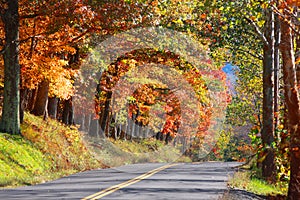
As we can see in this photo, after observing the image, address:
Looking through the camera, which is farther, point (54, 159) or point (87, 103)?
point (87, 103)

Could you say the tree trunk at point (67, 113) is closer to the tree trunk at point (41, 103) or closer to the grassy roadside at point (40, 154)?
the grassy roadside at point (40, 154)

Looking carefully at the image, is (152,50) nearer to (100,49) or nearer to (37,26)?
(100,49)

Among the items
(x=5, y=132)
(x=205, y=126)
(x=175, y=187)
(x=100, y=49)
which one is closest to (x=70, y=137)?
(x=100, y=49)

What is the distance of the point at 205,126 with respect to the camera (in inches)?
3408

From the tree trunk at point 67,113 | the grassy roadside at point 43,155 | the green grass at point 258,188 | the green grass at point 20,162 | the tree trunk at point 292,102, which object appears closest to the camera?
the tree trunk at point 292,102

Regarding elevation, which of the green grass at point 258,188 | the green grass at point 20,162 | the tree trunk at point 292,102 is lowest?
the green grass at point 258,188

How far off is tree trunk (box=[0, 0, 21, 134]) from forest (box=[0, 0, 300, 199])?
0.15 ft

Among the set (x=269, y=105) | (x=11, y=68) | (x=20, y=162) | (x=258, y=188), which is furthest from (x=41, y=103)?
(x=258, y=188)

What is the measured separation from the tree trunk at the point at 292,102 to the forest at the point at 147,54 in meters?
0.03

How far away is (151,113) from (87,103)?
1418cm

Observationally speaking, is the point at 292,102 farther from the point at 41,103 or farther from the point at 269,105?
the point at 41,103

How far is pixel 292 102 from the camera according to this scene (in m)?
14.4

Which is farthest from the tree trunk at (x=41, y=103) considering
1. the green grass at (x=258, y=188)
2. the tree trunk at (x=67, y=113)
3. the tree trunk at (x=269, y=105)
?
the green grass at (x=258, y=188)

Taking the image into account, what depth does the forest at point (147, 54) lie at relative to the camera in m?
17.8
